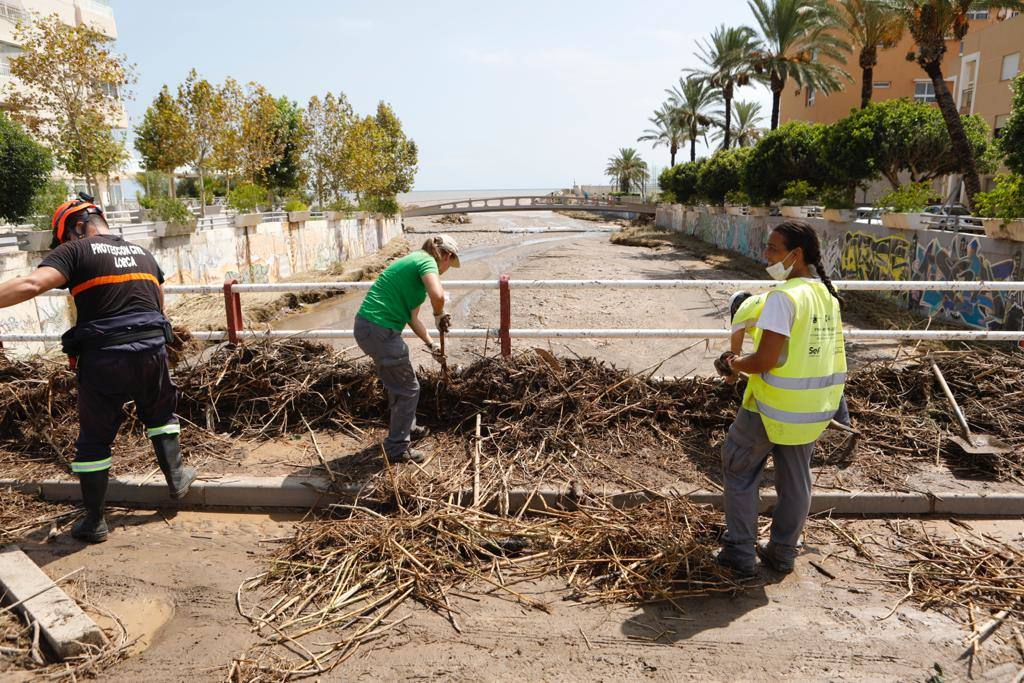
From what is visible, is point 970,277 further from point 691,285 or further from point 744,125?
point 744,125

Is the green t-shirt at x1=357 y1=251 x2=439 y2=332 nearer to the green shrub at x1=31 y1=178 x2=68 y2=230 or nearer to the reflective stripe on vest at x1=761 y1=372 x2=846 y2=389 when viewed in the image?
the reflective stripe on vest at x1=761 y1=372 x2=846 y2=389

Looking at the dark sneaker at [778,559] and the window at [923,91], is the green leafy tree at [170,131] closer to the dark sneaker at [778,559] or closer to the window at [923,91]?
the dark sneaker at [778,559]

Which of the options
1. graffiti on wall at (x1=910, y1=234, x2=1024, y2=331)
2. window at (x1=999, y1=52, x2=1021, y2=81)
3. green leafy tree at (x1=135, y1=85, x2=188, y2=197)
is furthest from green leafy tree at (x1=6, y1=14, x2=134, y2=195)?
window at (x1=999, y1=52, x2=1021, y2=81)

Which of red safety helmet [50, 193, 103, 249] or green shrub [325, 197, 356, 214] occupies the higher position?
green shrub [325, 197, 356, 214]

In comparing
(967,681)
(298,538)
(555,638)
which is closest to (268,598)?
(298,538)

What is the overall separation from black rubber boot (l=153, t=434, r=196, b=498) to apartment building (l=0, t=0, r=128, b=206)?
93.6 feet

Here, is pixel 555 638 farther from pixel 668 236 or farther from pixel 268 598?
pixel 668 236

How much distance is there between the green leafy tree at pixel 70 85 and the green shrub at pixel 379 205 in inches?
954

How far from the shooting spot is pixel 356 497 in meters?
4.26

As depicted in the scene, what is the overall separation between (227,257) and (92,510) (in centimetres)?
1930

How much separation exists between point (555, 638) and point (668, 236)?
1838 inches

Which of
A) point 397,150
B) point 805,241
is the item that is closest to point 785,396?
point 805,241

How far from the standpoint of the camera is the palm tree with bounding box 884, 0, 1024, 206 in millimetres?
17328

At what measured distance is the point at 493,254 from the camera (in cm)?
4450
